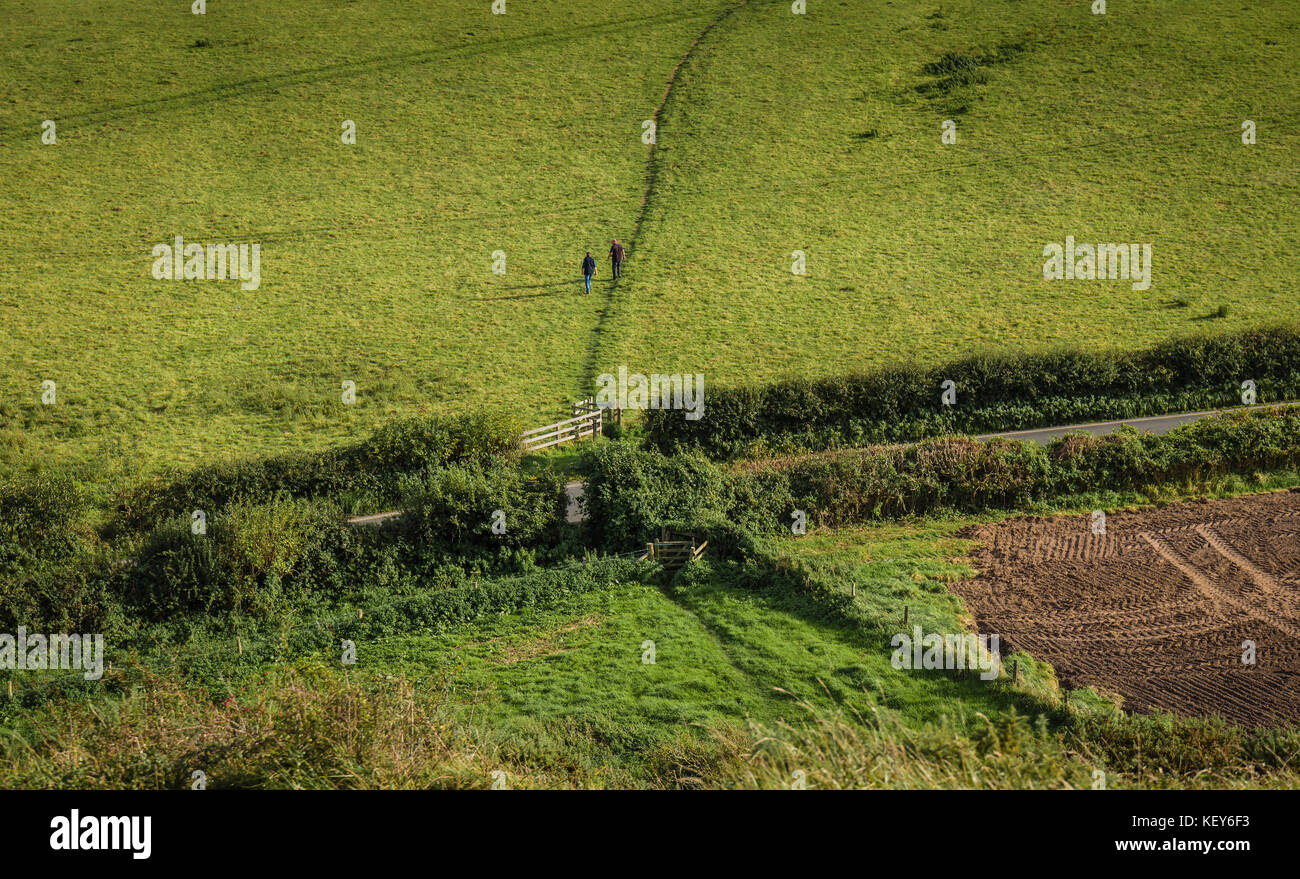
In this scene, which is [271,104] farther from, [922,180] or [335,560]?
[335,560]

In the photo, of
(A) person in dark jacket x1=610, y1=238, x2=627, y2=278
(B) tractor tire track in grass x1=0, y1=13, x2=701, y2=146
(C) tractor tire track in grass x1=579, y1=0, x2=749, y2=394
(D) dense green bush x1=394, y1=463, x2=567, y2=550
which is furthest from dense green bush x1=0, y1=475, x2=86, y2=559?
(B) tractor tire track in grass x1=0, y1=13, x2=701, y2=146

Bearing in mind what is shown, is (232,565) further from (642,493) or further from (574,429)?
(574,429)

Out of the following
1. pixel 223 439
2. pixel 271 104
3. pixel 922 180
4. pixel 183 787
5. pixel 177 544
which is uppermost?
pixel 271 104

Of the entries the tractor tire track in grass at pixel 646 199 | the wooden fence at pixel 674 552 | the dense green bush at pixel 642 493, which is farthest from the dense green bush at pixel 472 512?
the tractor tire track in grass at pixel 646 199

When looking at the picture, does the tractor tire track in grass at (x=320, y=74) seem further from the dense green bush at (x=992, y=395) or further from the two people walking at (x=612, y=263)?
the dense green bush at (x=992, y=395)

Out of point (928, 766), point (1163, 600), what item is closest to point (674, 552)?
point (1163, 600)
